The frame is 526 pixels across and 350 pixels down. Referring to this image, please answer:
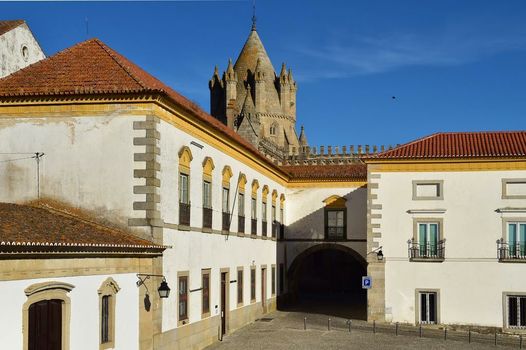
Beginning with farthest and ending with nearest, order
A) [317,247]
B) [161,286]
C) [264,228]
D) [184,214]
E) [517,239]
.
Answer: [317,247] → [264,228] → [517,239] → [184,214] → [161,286]

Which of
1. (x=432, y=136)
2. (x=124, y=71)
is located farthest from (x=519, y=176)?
(x=124, y=71)

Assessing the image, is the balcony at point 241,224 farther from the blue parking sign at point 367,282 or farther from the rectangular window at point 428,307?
the rectangular window at point 428,307

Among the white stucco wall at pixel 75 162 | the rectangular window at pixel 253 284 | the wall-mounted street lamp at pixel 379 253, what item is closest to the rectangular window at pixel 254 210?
the rectangular window at pixel 253 284

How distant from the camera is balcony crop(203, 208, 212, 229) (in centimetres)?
2627

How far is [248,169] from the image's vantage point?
33.0m

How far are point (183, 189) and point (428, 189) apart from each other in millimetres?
12842

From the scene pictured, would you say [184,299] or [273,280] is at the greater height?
[184,299]

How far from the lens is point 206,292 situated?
26328 mm

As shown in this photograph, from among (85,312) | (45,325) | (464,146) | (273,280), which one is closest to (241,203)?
(273,280)

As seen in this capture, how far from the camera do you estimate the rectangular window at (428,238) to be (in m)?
32.5

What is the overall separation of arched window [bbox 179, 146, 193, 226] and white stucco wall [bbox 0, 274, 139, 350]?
4.23 metres

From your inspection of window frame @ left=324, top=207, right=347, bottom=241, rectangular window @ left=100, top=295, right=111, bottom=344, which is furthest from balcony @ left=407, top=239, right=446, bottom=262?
rectangular window @ left=100, top=295, right=111, bottom=344

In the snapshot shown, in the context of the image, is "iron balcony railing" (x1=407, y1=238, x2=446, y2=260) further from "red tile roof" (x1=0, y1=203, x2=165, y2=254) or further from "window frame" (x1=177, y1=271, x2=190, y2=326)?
"red tile roof" (x1=0, y1=203, x2=165, y2=254)

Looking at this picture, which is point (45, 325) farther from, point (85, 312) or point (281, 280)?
point (281, 280)
